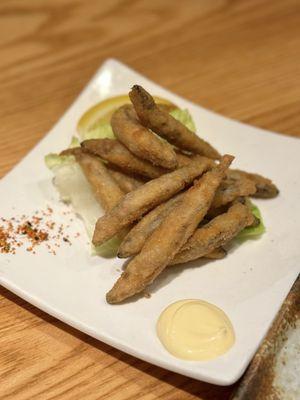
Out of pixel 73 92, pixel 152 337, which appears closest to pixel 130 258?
pixel 152 337

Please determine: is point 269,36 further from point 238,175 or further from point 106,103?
point 238,175

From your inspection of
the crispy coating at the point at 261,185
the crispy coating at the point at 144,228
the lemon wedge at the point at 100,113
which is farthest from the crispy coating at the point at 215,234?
the lemon wedge at the point at 100,113

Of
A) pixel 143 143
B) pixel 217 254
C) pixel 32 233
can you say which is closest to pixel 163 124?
pixel 143 143

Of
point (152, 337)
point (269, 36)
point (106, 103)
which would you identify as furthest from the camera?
point (269, 36)

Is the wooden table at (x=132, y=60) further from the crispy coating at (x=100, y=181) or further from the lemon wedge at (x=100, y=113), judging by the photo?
the crispy coating at (x=100, y=181)

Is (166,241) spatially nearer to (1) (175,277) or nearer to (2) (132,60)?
(1) (175,277)

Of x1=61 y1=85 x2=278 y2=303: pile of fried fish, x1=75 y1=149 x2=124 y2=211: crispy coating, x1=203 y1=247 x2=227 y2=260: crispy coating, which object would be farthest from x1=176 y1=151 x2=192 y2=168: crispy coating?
x1=203 y1=247 x2=227 y2=260: crispy coating
